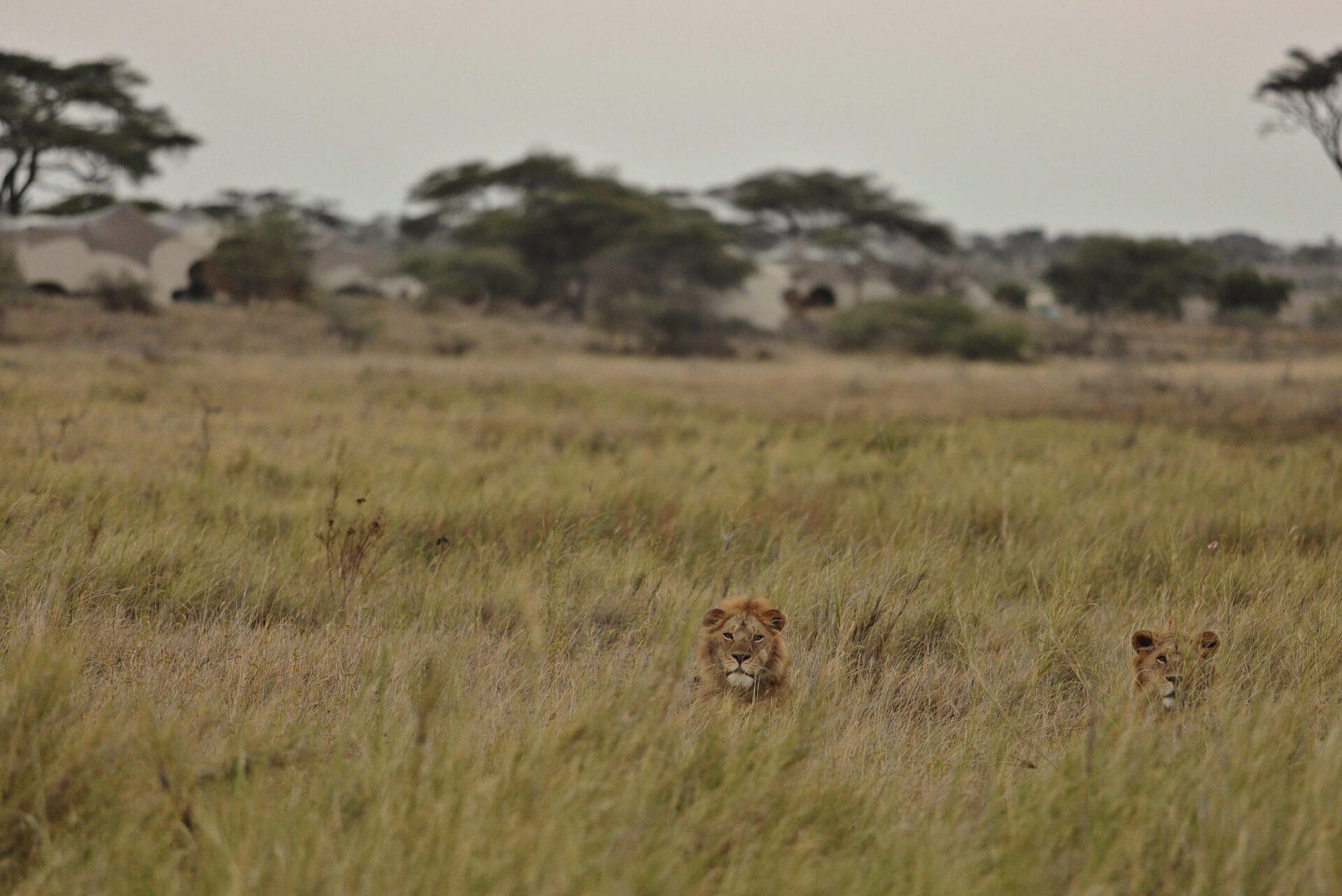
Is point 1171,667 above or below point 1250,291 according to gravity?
below

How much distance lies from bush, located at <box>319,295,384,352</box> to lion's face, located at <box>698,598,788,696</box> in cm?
2083

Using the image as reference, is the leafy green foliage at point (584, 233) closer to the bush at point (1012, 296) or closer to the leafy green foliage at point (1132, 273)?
the leafy green foliage at point (1132, 273)

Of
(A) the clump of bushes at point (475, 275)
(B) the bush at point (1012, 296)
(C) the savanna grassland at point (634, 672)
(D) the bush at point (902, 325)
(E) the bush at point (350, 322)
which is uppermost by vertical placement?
(B) the bush at point (1012, 296)

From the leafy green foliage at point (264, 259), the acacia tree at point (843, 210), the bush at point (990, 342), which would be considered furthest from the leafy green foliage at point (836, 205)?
the leafy green foliage at point (264, 259)

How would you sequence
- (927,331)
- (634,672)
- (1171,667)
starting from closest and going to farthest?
(634,672), (1171,667), (927,331)

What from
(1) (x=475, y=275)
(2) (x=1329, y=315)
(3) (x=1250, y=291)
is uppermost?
(3) (x=1250, y=291)

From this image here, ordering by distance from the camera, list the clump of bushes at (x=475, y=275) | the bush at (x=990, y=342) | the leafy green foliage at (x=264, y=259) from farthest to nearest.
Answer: the clump of bushes at (x=475, y=275) < the bush at (x=990, y=342) < the leafy green foliage at (x=264, y=259)

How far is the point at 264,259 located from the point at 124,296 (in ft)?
12.1

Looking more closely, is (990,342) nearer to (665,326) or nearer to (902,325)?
(902,325)

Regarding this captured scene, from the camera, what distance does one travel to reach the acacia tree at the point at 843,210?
4059 cm

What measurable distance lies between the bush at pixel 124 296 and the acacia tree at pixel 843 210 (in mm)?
24144

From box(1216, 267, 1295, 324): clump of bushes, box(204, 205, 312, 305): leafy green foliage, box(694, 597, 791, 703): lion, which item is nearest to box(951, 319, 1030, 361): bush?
box(204, 205, 312, 305): leafy green foliage

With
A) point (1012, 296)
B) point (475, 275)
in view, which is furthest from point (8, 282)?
point (1012, 296)

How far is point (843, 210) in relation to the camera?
4288 cm
